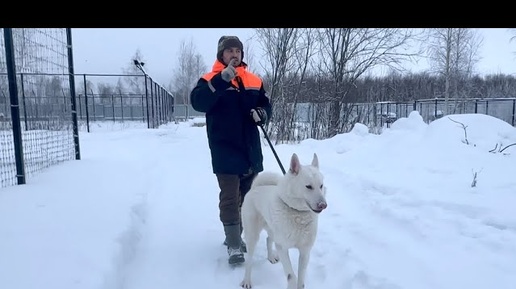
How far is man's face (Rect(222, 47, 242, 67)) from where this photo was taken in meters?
3.27

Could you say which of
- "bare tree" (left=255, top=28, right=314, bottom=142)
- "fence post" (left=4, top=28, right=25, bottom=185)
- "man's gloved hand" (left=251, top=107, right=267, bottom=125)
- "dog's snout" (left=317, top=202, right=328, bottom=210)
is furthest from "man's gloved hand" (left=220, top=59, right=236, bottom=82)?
"bare tree" (left=255, top=28, right=314, bottom=142)

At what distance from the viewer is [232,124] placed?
3383 mm

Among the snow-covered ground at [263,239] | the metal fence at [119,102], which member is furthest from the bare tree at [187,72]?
the snow-covered ground at [263,239]

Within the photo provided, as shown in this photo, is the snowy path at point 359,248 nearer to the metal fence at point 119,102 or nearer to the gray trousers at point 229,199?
the gray trousers at point 229,199

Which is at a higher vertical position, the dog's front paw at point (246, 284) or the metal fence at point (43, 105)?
the metal fence at point (43, 105)

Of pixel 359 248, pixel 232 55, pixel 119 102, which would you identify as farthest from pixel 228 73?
pixel 119 102

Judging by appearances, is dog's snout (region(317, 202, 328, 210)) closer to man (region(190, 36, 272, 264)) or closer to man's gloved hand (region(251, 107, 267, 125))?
man (region(190, 36, 272, 264))

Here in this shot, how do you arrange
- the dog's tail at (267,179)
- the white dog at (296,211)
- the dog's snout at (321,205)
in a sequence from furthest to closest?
the dog's tail at (267,179)
the white dog at (296,211)
the dog's snout at (321,205)

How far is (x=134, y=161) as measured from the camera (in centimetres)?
779

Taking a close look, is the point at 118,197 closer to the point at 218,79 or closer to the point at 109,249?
the point at 109,249

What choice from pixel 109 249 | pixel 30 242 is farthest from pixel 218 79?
pixel 30 242

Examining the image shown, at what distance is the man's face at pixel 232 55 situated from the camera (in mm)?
3267

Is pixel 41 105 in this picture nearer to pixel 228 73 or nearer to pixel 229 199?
pixel 229 199

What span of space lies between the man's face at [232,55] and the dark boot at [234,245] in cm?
158
